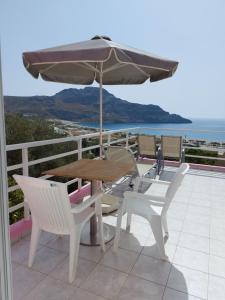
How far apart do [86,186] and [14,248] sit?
5.98 feet

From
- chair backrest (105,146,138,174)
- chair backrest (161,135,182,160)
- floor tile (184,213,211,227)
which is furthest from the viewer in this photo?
chair backrest (161,135,182,160)

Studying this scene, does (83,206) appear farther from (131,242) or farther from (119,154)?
(119,154)

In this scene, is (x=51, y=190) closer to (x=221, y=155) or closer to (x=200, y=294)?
(x=200, y=294)

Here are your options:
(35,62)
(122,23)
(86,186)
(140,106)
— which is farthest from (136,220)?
(140,106)

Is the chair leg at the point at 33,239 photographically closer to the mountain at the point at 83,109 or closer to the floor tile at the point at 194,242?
the floor tile at the point at 194,242

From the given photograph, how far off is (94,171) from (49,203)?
2.53ft

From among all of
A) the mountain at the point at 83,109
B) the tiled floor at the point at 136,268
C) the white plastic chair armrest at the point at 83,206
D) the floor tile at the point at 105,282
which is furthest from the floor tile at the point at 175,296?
the mountain at the point at 83,109

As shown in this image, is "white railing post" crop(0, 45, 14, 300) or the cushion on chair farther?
the cushion on chair

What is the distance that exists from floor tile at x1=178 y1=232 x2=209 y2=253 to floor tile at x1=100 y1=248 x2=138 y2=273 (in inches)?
23.6

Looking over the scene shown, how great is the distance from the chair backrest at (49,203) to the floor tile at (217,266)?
136cm

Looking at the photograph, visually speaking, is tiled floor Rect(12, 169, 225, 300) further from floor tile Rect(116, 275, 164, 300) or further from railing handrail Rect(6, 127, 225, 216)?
railing handrail Rect(6, 127, 225, 216)

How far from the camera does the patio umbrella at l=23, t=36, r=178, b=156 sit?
2.38 m

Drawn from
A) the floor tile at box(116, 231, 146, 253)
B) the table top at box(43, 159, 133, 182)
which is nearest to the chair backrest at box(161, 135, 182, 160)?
the table top at box(43, 159, 133, 182)

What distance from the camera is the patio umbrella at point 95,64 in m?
2.38
